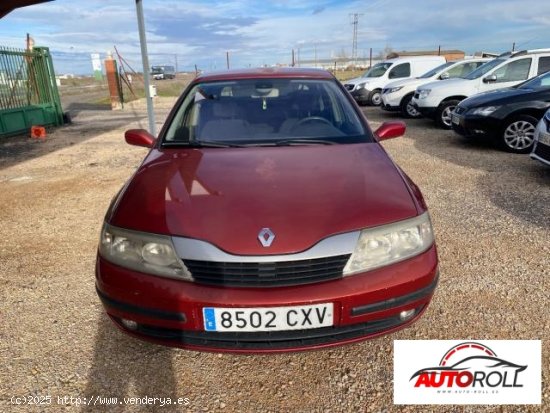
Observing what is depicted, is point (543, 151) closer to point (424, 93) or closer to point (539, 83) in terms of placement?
point (539, 83)

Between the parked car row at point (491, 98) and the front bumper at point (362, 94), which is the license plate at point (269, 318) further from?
the front bumper at point (362, 94)

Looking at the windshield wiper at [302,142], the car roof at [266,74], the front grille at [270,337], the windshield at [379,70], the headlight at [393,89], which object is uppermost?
the windshield at [379,70]

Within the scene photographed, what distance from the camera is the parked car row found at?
6090 millimetres

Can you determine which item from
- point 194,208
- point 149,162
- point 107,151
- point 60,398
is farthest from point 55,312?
point 107,151

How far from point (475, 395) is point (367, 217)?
986mm

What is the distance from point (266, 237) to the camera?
163 centimetres

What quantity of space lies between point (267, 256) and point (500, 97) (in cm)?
629

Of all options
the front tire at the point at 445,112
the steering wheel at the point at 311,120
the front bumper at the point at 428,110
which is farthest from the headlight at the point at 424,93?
the steering wheel at the point at 311,120

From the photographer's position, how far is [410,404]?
71.1 inches

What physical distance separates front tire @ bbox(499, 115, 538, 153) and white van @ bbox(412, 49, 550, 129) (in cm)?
250

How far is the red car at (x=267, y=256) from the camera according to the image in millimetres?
1613

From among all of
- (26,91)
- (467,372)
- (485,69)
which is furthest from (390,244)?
(26,91)

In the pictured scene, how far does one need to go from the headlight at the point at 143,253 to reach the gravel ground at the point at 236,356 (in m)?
0.65

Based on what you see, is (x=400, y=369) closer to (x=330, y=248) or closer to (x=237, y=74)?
(x=330, y=248)
